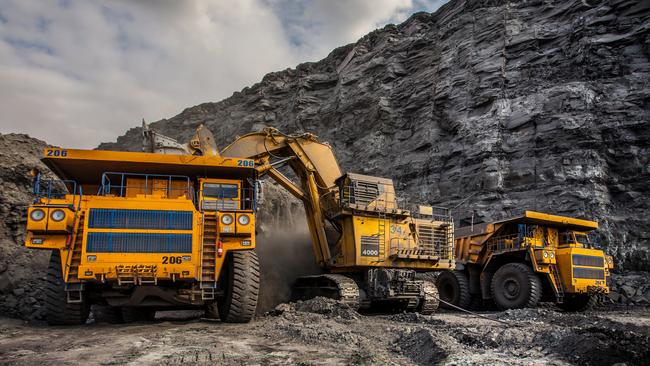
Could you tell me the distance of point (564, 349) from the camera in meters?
6.27

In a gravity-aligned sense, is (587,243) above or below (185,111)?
below

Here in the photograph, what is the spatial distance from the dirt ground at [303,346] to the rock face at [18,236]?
229 cm

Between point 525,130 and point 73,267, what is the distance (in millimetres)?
22890

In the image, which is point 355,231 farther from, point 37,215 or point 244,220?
point 37,215

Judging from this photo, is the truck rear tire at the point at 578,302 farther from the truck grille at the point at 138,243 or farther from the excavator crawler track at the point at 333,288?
the truck grille at the point at 138,243

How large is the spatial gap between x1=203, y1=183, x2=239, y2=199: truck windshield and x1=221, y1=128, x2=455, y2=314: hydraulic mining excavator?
3.59 m

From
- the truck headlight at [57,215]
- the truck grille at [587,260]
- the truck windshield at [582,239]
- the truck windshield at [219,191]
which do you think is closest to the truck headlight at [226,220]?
the truck windshield at [219,191]

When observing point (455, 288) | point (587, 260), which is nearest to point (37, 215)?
point (455, 288)

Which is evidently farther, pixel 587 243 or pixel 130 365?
pixel 587 243

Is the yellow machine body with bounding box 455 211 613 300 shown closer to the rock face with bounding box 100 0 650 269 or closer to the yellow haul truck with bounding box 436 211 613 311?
the yellow haul truck with bounding box 436 211 613 311

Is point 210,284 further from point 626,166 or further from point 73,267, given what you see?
point 626,166

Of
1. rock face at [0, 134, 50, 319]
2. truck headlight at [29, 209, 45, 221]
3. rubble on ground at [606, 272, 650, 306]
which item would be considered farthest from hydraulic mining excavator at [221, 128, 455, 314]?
rubble on ground at [606, 272, 650, 306]

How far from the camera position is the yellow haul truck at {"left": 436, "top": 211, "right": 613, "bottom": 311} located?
15.3m

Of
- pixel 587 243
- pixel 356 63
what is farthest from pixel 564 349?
pixel 356 63
